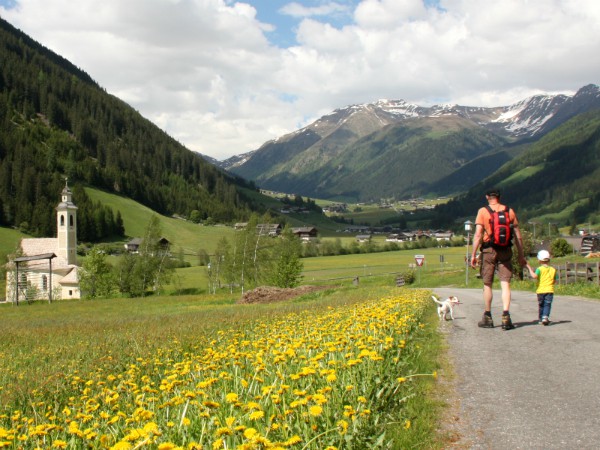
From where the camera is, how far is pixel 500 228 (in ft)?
40.7

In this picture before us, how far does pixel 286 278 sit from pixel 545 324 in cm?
5950

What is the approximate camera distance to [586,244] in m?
112

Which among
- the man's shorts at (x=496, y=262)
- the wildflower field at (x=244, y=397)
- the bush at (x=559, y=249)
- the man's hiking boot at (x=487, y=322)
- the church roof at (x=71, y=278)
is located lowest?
the church roof at (x=71, y=278)

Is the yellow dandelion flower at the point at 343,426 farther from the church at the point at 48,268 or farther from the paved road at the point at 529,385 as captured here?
the church at the point at 48,268

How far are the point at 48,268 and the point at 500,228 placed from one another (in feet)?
322

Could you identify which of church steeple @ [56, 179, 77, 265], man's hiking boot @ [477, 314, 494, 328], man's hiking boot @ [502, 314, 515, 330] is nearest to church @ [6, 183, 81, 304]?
church steeple @ [56, 179, 77, 265]

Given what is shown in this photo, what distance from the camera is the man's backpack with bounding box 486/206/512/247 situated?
40.7 ft

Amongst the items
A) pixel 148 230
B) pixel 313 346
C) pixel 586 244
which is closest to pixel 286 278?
pixel 148 230

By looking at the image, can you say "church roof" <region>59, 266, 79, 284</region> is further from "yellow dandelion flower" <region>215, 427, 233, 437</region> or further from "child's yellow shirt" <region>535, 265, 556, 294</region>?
"yellow dandelion flower" <region>215, 427, 233, 437</region>

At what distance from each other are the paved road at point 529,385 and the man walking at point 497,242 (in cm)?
92

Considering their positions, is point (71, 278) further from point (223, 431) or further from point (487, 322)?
point (223, 431)

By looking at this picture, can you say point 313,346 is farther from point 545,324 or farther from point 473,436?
point 545,324

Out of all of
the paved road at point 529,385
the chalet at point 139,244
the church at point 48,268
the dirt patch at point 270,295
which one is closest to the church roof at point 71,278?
the church at point 48,268

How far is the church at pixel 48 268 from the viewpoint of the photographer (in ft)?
284
